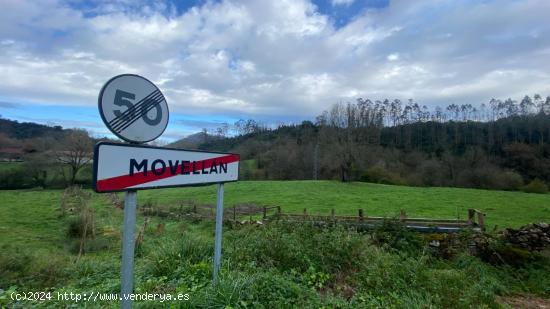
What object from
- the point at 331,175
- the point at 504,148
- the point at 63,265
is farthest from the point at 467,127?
the point at 63,265

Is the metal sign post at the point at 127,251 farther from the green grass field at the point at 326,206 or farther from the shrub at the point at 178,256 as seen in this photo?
the green grass field at the point at 326,206

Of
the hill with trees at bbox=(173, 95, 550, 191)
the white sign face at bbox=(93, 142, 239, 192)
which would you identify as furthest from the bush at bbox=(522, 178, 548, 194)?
the white sign face at bbox=(93, 142, 239, 192)

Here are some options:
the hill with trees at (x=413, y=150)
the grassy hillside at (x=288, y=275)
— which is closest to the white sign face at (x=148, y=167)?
the grassy hillside at (x=288, y=275)

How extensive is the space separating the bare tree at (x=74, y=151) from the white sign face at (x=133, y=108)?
39.5 meters

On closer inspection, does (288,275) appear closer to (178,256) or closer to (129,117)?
(178,256)

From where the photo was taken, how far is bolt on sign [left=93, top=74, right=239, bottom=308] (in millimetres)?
2105

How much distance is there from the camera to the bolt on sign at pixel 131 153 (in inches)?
82.9

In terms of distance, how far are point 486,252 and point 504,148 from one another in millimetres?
51850

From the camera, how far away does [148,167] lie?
8.13 ft

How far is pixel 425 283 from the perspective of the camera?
5.08 meters

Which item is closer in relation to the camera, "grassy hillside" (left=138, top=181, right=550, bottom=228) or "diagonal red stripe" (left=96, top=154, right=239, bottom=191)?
"diagonal red stripe" (left=96, top=154, right=239, bottom=191)

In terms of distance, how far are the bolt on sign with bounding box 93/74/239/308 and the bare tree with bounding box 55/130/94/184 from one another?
39.4 metres

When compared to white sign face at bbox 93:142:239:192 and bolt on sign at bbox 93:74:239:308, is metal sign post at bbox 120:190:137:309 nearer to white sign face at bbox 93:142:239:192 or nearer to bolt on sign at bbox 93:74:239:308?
bolt on sign at bbox 93:74:239:308

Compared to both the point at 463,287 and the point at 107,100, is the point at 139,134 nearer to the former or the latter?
the point at 107,100
